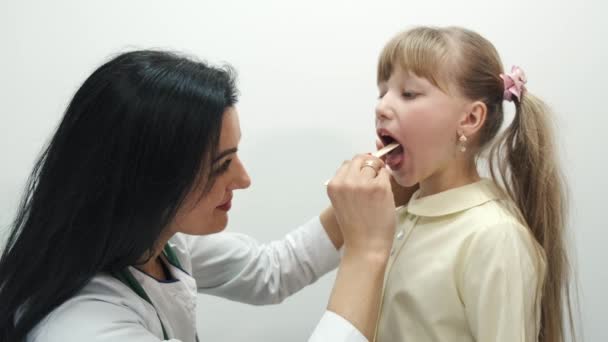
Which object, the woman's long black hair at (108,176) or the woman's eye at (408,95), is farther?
the woman's eye at (408,95)

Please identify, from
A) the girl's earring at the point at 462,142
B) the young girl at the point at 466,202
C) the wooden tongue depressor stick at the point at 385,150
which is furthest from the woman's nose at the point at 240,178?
the girl's earring at the point at 462,142

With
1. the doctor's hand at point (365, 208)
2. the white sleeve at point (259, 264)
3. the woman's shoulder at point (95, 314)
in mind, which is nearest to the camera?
the woman's shoulder at point (95, 314)

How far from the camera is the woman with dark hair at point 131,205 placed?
0.57m

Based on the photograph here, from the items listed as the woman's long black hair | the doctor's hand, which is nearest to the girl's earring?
the doctor's hand

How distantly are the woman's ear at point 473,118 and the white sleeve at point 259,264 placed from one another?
0.32m

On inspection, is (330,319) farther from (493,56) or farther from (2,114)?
(2,114)

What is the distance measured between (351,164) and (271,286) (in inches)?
13.6

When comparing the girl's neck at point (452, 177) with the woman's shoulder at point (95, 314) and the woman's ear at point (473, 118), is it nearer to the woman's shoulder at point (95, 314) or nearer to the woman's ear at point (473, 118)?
the woman's ear at point (473, 118)

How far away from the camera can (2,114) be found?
0.94m

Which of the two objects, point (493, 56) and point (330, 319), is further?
point (493, 56)

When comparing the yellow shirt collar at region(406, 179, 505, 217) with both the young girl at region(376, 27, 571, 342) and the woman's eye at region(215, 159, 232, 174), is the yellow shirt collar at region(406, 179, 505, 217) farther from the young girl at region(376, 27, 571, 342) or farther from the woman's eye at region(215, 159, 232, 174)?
the woman's eye at region(215, 159, 232, 174)

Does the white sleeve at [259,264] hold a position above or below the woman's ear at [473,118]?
below

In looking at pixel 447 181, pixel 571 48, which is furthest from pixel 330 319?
pixel 571 48

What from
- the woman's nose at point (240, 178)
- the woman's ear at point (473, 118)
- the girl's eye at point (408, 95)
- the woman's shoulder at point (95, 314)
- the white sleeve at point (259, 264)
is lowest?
the white sleeve at point (259, 264)
